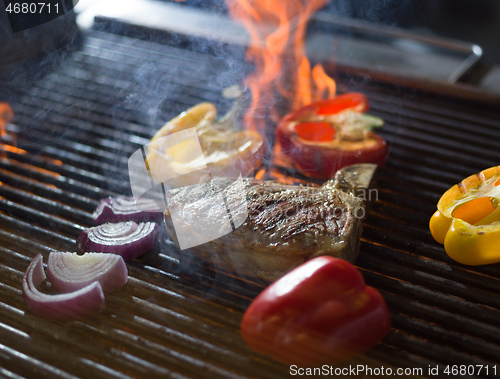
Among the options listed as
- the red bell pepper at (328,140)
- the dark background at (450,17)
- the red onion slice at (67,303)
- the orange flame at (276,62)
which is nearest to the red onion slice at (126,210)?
the red onion slice at (67,303)

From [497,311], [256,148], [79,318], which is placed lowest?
[497,311]

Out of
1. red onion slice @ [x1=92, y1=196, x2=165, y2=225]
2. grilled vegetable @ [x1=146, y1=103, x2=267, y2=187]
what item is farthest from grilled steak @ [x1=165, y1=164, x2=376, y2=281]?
grilled vegetable @ [x1=146, y1=103, x2=267, y2=187]

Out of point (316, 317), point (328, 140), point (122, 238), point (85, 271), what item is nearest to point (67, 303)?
point (85, 271)

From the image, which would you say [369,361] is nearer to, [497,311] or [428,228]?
[497,311]

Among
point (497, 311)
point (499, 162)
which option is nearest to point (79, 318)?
point (497, 311)

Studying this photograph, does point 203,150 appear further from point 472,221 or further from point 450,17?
point 450,17

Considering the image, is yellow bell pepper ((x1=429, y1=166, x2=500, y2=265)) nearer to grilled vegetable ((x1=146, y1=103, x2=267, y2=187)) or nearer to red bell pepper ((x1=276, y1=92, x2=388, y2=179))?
red bell pepper ((x1=276, y1=92, x2=388, y2=179))
